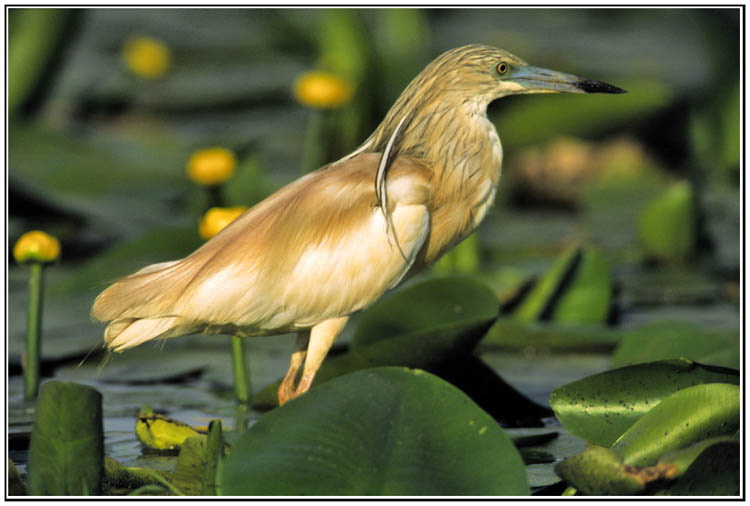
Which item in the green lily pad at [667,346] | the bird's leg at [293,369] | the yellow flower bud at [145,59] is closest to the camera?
the bird's leg at [293,369]

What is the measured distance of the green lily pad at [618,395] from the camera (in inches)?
105

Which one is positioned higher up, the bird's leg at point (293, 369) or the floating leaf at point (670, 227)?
the bird's leg at point (293, 369)

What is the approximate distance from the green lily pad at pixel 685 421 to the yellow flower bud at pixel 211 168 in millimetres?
1607

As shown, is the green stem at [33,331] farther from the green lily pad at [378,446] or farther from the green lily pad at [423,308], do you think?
the green lily pad at [378,446]

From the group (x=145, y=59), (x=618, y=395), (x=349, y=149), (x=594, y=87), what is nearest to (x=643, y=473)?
(x=618, y=395)

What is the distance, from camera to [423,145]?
9.61 feet

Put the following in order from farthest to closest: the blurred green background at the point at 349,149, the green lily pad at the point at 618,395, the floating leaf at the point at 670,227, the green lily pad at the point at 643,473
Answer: the floating leaf at the point at 670,227
the blurred green background at the point at 349,149
the green lily pad at the point at 618,395
the green lily pad at the point at 643,473

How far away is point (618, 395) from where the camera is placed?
268cm

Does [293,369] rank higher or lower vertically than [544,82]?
lower

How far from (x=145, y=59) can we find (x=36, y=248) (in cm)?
477

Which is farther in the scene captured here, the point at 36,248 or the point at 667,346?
the point at 667,346

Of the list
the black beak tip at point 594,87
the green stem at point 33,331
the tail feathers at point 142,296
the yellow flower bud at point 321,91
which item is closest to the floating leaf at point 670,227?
the yellow flower bud at point 321,91

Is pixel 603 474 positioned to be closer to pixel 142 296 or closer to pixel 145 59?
pixel 142 296

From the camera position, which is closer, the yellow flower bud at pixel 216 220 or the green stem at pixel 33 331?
the yellow flower bud at pixel 216 220
